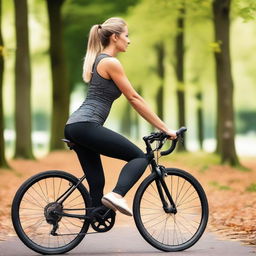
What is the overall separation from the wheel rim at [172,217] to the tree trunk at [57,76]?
18.6 m

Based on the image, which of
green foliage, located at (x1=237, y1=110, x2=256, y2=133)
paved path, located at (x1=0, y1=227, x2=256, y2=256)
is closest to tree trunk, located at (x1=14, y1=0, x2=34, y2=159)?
paved path, located at (x1=0, y1=227, x2=256, y2=256)

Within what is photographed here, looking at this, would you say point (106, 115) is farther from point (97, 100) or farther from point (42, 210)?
point (42, 210)

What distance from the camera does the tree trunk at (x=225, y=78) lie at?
59.0 ft

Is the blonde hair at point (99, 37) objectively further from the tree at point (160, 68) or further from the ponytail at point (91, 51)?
the tree at point (160, 68)

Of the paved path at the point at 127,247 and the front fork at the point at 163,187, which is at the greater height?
the front fork at the point at 163,187

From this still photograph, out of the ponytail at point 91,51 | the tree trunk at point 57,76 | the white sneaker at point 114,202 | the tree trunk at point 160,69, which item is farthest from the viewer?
the tree trunk at point 160,69

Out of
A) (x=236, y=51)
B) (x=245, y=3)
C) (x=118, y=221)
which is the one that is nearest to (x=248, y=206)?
(x=118, y=221)

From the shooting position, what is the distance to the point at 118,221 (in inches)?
340

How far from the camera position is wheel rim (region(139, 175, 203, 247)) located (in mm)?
5969

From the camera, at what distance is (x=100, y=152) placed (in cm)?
581

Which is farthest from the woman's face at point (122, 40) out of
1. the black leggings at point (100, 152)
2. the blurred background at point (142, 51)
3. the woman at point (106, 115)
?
the blurred background at point (142, 51)

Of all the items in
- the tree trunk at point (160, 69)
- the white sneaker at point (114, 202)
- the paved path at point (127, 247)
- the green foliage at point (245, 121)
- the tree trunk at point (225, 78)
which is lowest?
the paved path at point (127, 247)

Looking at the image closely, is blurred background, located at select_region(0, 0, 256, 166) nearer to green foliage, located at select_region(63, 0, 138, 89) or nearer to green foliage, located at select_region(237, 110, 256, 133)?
green foliage, located at select_region(63, 0, 138, 89)

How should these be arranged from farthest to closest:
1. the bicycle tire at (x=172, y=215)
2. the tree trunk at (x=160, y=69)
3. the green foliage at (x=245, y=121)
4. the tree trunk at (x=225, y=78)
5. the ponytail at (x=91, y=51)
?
the green foliage at (x=245, y=121) → the tree trunk at (x=160, y=69) → the tree trunk at (x=225, y=78) → the bicycle tire at (x=172, y=215) → the ponytail at (x=91, y=51)
